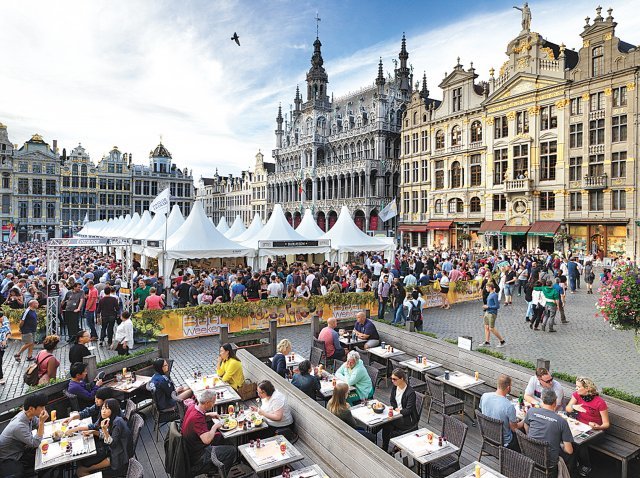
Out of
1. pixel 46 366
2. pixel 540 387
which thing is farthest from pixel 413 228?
pixel 46 366

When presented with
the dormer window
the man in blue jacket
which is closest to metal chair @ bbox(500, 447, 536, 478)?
the man in blue jacket

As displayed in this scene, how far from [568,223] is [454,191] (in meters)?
11.6

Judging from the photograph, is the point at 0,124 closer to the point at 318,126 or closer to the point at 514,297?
the point at 318,126

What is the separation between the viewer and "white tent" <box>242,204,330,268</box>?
21.5m

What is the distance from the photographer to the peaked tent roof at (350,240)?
80.1 ft

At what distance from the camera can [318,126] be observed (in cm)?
6347

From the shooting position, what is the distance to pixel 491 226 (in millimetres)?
38281

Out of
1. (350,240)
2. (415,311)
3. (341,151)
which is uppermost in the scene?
(341,151)

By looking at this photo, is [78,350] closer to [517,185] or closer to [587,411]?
[587,411]

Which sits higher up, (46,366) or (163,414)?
(46,366)

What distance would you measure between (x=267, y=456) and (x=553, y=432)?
3657 millimetres

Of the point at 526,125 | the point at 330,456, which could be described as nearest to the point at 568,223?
the point at 526,125

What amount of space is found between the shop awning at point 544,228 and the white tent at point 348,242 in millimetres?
15820

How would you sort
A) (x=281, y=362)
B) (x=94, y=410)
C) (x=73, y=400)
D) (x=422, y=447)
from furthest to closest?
(x=281, y=362) < (x=73, y=400) < (x=94, y=410) < (x=422, y=447)
